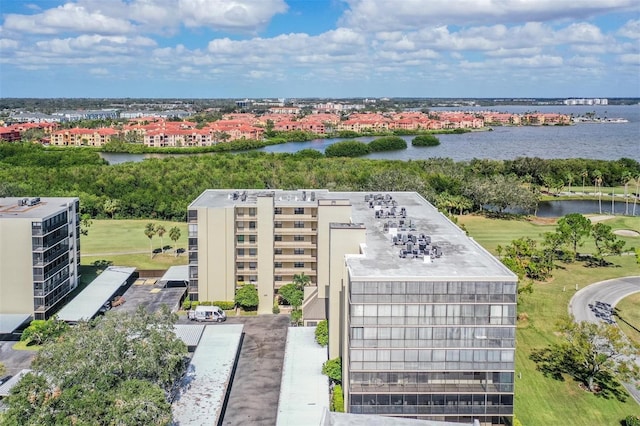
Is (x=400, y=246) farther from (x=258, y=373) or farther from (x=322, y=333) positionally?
(x=258, y=373)

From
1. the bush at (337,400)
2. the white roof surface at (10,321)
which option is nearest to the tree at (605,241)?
the bush at (337,400)

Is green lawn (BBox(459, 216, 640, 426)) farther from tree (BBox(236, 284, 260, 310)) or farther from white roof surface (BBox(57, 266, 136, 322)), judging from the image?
white roof surface (BBox(57, 266, 136, 322))

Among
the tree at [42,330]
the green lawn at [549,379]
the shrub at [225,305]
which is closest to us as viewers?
the green lawn at [549,379]

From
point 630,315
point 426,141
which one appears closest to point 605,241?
point 630,315

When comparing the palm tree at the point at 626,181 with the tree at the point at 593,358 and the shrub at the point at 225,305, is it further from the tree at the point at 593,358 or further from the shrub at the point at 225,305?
the shrub at the point at 225,305

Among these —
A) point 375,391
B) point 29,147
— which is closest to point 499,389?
point 375,391
